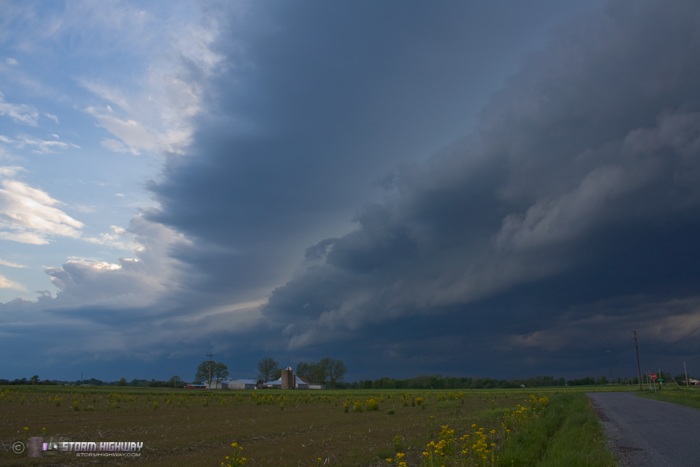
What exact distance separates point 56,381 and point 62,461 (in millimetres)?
203099

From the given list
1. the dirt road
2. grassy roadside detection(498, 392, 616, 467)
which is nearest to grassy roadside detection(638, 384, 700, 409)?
the dirt road

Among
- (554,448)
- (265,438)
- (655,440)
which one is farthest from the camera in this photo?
(265,438)

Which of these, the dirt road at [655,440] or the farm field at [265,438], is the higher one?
the farm field at [265,438]

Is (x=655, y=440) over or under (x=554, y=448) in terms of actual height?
under

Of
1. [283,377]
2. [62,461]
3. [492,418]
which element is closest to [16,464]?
[62,461]

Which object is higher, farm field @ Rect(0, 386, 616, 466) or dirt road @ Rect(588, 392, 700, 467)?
farm field @ Rect(0, 386, 616, 466)

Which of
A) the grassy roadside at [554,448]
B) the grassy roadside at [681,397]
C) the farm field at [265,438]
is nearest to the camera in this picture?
the grassy roadside at [554,448]

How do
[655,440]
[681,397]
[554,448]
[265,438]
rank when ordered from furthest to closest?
[681,397] → [265,438] → [655,440] → [554,448]

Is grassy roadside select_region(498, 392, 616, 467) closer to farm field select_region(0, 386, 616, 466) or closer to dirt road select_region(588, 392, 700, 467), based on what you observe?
dirt road select_region(588, 392, 700, 467)

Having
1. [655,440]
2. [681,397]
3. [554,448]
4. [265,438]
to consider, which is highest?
[554,448]

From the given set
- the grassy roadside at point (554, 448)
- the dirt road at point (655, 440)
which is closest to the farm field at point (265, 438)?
the grassy roadside at point (554, 448)

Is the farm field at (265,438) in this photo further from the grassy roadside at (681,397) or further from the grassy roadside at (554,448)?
the grassy roadside at (681,397)

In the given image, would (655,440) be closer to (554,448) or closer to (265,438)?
(554,448)

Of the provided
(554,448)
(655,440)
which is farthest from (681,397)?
(554,448)
